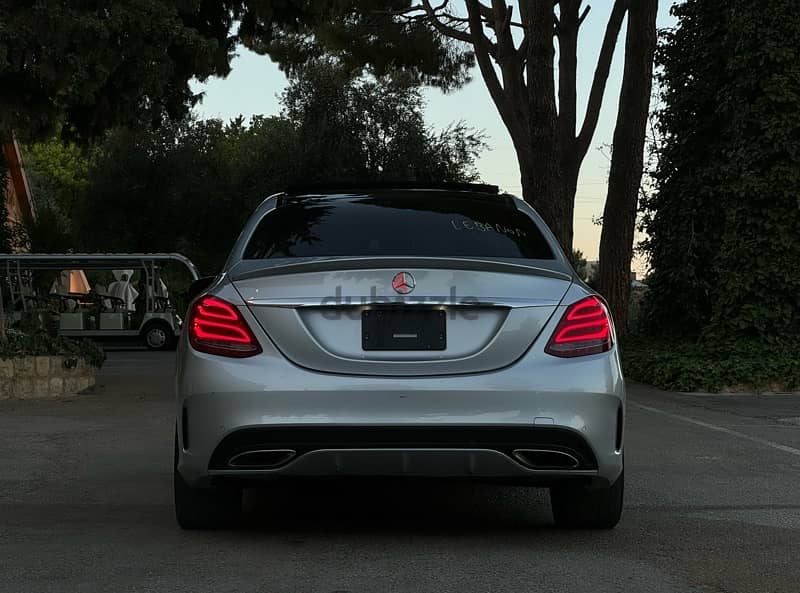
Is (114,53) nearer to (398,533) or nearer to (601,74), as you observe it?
(398,533)

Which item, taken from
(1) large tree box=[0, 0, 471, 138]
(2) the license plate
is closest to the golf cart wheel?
(1) large tree box=[0, 0, 471, 138]

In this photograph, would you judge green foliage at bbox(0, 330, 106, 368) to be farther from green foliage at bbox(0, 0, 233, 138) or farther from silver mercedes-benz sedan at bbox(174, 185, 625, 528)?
silver mercedes-benz sedan at bbox(174, 185, 625, 528)

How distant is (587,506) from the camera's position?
22.1 ft

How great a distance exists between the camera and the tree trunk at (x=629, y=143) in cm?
2325

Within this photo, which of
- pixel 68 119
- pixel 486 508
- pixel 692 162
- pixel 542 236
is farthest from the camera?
pixel 692 162

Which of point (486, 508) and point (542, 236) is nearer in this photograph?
point (542, 236)

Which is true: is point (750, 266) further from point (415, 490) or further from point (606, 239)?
point (415, 490)

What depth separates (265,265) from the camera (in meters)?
6.41

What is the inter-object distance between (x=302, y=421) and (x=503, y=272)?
3.35 ft

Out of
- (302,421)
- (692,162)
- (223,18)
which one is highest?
(223,18)

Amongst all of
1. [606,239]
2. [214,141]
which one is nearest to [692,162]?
[606,239]

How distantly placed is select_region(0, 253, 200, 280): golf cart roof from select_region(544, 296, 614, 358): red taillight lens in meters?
24.9

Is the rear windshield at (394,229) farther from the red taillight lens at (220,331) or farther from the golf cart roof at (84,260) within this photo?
the golf cart roof at (84,260)

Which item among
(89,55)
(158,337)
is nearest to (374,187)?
(89,55)
